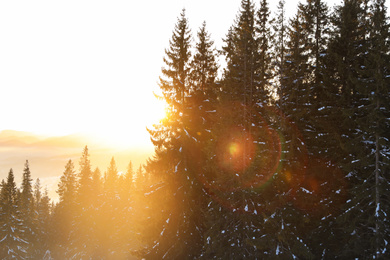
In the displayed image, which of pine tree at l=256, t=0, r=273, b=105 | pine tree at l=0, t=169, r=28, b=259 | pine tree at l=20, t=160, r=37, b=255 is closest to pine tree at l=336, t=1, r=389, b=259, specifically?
pine tree at l=256, t=0, r=273, b=105

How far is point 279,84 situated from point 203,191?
9609 mm

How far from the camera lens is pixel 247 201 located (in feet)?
58.1

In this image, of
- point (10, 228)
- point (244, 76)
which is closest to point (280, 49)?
point (244, 76)

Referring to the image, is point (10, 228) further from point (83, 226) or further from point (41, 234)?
point (41, 234)

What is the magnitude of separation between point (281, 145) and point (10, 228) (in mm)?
41932

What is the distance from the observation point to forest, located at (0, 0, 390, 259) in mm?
15008

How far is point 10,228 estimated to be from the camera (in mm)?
41875

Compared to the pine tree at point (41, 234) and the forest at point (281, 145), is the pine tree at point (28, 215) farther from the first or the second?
the forest at point (281, 145)

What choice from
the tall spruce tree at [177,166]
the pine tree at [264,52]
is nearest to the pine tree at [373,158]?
the pine tree at [264,52]

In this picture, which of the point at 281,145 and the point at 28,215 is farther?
the point at 28,215

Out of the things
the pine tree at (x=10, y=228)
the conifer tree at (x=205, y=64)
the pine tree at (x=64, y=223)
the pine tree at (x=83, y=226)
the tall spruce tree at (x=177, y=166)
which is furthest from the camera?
the pine tree at (x=64, y=223)

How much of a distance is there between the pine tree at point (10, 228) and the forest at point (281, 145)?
29512 millimetres

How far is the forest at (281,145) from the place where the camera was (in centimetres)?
1501

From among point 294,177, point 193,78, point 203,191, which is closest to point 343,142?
point 294,177
